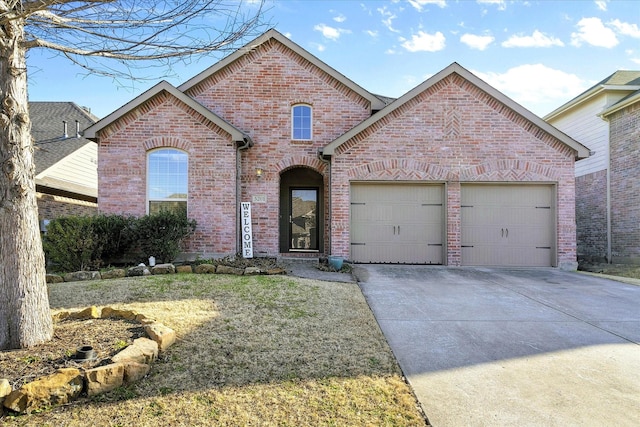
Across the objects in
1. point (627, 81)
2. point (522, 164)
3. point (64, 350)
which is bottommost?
point (64, 350)

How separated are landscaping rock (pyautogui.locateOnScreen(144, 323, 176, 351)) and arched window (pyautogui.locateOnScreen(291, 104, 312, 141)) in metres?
8.11

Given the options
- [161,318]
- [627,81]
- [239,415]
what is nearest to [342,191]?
[161,318]

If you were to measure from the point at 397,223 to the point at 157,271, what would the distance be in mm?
6177

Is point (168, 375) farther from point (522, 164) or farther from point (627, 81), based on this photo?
point (627, 81)

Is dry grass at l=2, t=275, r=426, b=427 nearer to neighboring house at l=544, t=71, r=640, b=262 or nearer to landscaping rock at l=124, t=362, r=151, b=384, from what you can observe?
landscaping rock at l=124, t=362, r=151, b=384

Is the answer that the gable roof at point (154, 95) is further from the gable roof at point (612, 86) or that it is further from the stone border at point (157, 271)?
the gable roof at point (612, 86)

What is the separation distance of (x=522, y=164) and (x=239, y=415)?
32.7 ft

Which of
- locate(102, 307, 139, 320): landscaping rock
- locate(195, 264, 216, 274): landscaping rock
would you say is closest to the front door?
locate(195, 264, 216, 274): landscaping rock

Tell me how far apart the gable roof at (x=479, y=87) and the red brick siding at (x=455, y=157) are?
0.15 meters

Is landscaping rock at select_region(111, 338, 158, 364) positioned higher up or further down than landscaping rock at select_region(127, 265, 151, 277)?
further down

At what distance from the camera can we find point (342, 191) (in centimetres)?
1009

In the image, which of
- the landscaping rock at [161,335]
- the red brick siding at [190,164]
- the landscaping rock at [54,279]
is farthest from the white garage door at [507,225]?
the landscaping rock at [54,279]

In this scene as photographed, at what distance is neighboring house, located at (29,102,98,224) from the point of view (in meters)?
13.7

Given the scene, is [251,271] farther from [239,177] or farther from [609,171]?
[609,171]
